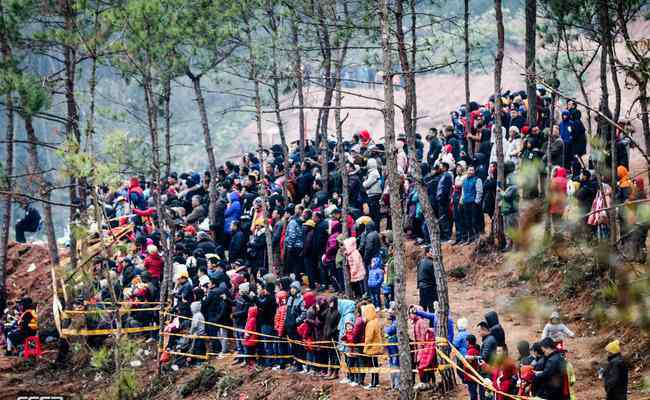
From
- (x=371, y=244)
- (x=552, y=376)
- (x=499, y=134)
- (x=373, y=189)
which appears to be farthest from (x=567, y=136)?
(x=552, y=376)

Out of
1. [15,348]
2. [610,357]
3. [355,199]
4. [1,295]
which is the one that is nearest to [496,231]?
[355,199]

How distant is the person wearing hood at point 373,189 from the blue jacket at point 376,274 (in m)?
3.86

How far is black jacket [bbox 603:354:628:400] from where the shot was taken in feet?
38.1

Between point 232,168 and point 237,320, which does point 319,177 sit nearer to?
point 232,168

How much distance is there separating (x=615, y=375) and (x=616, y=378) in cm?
4

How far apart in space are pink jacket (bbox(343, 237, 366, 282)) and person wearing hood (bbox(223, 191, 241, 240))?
527cm

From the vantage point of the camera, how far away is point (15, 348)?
79.5 feet

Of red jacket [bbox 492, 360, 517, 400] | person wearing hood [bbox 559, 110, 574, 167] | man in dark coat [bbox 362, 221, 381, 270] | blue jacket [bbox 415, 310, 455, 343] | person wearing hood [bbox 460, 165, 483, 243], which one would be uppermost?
person wearing hood [bbox 559, 110, 574, 167]

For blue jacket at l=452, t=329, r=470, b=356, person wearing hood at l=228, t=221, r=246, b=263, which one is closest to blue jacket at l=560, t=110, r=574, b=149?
person wearing hood at l=228, t=221, r=246, b=263

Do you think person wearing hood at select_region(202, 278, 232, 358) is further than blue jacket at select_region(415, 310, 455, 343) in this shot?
Yes

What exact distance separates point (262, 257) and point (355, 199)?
9.17 feet

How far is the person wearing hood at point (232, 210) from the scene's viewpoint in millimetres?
23688

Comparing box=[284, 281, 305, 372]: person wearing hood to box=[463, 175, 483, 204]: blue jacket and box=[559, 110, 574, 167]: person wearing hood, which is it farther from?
box=[559, 110, 574, 167]: person wearing hood

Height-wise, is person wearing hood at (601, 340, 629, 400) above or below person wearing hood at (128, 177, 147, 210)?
below
